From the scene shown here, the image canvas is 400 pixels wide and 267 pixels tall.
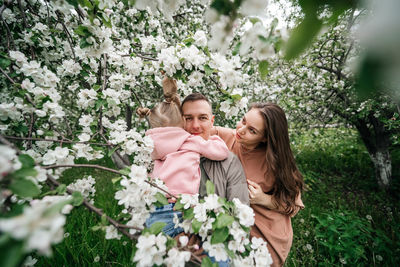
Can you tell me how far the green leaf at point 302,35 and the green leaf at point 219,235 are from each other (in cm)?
78

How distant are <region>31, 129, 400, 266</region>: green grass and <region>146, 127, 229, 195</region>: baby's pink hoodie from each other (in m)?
1.24

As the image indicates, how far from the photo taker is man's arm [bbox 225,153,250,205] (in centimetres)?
146

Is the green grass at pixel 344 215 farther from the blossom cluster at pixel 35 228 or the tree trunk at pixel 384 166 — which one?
the blossom cluster at pixel 35 228

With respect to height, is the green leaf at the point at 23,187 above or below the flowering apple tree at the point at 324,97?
below

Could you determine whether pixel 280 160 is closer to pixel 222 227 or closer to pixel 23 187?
pixel 222 227

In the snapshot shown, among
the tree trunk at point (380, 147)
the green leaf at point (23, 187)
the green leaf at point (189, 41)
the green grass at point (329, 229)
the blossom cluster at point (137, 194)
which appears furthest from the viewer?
the tree trunk at point (380, 147)

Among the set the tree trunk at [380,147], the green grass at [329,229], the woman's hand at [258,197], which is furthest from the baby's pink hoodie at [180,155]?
the tree trunk at [380,147]

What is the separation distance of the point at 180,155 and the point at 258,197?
75cm

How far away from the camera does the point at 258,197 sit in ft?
5.31

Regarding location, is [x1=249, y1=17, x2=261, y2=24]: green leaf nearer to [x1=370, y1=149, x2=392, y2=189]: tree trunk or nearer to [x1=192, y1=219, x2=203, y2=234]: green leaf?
[x1=192, y1=219, x2=203, y2=234]: green leaf

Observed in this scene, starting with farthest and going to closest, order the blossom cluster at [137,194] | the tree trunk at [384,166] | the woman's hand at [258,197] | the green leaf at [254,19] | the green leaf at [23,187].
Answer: the tree trunk at [384,166] < the woman's hand at [258,197] < the blossom cluster at [137,194] < the green leaf at [254,19] < the green leaf at [23,187]

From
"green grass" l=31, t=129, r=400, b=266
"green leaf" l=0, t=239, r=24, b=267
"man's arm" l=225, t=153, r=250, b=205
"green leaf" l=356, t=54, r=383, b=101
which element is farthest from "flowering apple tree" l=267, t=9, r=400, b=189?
"green leaf" l=0, t=239, r=24, b=267

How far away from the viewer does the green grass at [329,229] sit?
2.21 meters

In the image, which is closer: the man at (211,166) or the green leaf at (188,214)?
the green leaf at (188,214)
